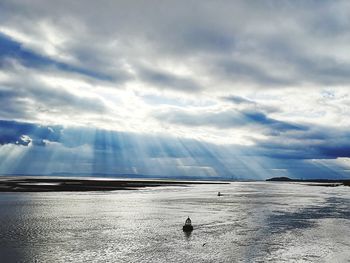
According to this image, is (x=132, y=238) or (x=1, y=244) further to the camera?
(x=132, y=238)

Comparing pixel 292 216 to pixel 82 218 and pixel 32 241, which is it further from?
pixel 32 241

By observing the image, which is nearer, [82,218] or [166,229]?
[166,229]

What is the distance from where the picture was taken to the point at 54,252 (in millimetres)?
27719

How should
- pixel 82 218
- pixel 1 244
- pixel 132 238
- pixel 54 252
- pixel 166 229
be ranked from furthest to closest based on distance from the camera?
pixel 82 218 → pixel 166 229 → pixel 132 238 → pixel 1 244 → pixel 54 252

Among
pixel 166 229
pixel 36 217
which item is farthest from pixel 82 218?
pixel 166 229

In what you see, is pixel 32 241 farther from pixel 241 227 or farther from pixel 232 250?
pixel 241 227

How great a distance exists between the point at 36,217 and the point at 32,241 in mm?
16694

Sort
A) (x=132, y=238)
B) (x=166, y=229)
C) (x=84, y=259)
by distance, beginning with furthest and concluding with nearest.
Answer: (x=166, y=229), (x=132, y=238), (x=84, y=259)

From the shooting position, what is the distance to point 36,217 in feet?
154

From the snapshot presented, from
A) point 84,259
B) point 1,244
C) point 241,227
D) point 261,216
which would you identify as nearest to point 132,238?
point 84,259

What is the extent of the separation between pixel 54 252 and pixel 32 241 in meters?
4.99

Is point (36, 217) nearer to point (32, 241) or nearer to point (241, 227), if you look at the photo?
point (32, 241)

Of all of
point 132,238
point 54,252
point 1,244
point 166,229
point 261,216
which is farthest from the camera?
point 261,216

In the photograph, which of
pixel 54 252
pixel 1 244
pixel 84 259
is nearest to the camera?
pixel 84 259
